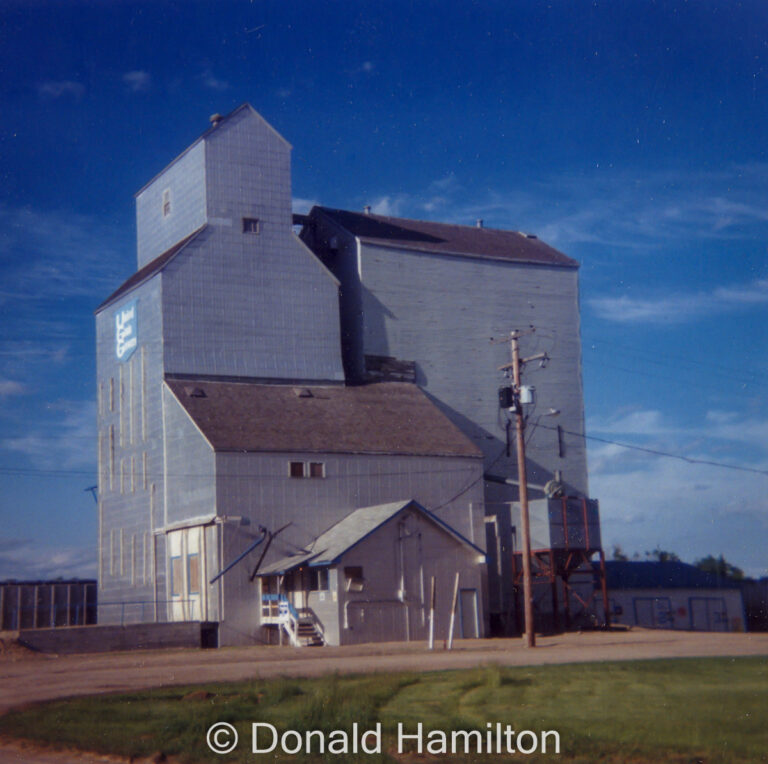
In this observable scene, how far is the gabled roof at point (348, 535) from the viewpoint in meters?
41.1

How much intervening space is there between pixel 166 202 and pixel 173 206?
1143mm

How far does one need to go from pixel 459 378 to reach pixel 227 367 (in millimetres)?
12990

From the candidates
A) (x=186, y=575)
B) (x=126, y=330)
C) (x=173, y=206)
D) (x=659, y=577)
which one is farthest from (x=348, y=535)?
(x=659, y=577)

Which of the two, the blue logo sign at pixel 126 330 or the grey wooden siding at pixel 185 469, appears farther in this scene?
the blue logo sign at pixel 126 330

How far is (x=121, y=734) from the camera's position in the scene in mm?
15883

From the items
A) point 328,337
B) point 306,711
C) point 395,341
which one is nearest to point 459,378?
point 395,341

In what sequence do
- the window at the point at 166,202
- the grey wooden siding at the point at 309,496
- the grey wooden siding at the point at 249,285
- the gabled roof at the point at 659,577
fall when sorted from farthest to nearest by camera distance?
the gabled roof at the point at 659,577
the window at the point at 166,202
the grey wooden siding at the point at 249,285
the grey wooden siding at the point at 309,496

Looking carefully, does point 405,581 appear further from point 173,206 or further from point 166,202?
point 166,202

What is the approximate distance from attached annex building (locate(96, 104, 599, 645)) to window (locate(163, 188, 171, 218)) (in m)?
0.12

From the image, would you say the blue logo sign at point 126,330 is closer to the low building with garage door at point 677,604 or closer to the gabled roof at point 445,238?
the gabled roof at point 445,238

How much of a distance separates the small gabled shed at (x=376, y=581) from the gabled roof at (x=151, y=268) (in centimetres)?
1521

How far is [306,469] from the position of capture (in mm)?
45031

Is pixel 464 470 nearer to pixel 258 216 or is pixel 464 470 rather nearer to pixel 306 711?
pixel 258 216

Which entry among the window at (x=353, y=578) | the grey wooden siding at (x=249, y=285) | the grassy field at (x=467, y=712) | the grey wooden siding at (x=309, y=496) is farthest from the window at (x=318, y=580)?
the grassy field at (x=467, y=712)
